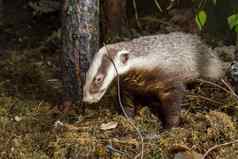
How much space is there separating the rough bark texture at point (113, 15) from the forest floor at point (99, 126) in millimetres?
761

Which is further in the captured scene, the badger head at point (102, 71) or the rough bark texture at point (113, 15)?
the rough bark texture at point (113, 15)

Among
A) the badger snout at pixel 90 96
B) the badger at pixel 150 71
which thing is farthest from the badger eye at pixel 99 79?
the badger snout at pixel 90 96

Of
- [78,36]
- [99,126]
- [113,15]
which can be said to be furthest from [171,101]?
[113,15]

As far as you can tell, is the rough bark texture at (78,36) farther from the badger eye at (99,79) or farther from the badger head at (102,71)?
the badger eye at (99,79)

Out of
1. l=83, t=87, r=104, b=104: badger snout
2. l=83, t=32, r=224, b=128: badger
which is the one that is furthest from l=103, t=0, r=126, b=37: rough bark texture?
l=83, t=87, r=104, b=104: badger snout

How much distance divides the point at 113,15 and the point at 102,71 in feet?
5.93

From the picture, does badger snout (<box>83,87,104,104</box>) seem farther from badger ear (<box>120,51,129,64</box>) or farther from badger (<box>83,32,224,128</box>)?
badger ear (<box>120,51,129,64</box>)

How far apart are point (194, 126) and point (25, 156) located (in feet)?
4.68

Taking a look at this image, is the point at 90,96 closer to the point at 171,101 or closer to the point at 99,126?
the point at 99,126

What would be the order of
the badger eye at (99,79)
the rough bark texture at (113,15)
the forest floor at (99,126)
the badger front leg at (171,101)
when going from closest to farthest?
the badger eye at (99,79) < the forest floor at (99,126) < the badger front leg at (171,101) < the rough bark texture at (113,15)

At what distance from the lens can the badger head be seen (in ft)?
14.6

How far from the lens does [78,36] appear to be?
4832 mm

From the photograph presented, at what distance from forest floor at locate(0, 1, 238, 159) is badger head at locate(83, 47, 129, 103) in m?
0.41

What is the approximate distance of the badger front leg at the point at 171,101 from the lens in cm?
471
